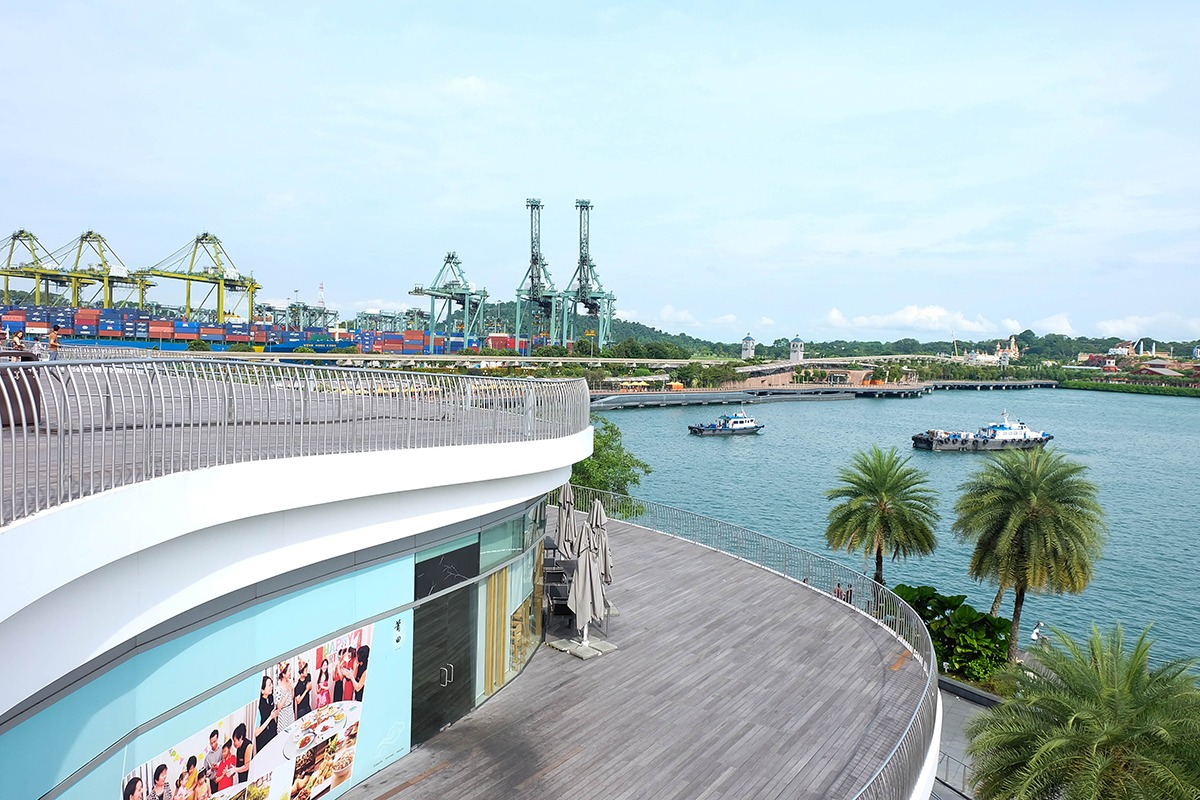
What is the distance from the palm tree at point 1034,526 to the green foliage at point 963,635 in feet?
2.11

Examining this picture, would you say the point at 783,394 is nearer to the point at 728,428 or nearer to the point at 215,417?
the point at 728,428

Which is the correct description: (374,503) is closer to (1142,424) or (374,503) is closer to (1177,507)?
(1177,507)

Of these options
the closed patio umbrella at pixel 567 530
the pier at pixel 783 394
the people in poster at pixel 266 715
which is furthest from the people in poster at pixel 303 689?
the pier at pixel 783 394

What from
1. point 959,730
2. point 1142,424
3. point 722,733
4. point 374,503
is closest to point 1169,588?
point 959,730

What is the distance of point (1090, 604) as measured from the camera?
3459 cm

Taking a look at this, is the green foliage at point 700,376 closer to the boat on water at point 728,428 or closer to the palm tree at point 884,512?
the boat on water at point 728,428

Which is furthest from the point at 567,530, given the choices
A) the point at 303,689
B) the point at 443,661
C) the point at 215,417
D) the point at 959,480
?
the point at 959,480

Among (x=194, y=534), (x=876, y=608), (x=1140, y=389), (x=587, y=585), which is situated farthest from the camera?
(x=1140, y=389)

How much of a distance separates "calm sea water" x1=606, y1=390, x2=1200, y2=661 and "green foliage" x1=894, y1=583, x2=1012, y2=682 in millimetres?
3695

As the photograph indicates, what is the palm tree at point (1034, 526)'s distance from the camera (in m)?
20.8

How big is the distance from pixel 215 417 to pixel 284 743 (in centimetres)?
368

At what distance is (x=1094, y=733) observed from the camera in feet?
32.1

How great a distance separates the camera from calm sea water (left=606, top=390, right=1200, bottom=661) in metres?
34.9

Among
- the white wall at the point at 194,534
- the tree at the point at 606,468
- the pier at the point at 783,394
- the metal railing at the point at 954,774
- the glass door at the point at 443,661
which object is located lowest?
the metal railing at the point at 954,774
